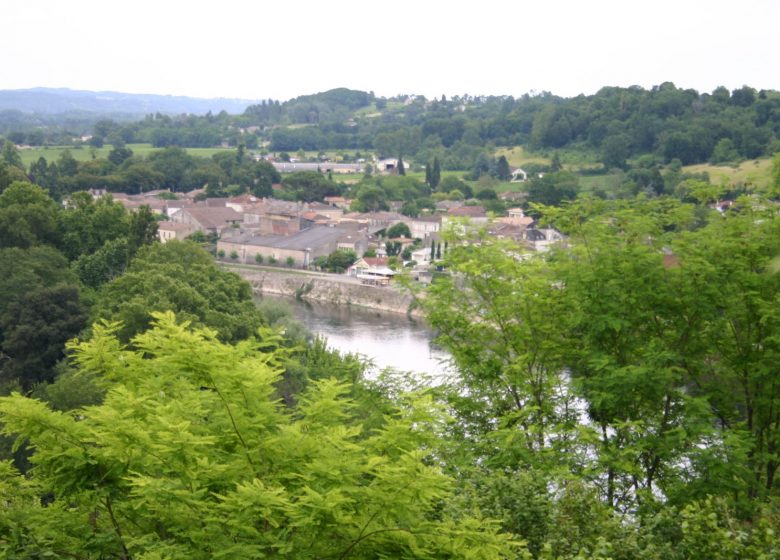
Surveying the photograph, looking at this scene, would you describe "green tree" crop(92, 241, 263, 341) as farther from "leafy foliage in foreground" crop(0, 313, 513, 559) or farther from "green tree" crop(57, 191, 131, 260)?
"leafy foliage in foreground" crop(0, 313, 513, 559)

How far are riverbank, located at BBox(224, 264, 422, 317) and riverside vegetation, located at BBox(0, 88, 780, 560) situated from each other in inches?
808

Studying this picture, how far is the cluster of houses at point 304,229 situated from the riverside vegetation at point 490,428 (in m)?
24.3

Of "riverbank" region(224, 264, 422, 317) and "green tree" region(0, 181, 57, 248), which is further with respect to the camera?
"riverbank" region(224, 264, 422, 317)

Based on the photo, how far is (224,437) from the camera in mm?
4055

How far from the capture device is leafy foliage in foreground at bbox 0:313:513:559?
11.8 feet

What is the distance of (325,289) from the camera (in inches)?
1240

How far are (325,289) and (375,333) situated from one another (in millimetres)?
6947

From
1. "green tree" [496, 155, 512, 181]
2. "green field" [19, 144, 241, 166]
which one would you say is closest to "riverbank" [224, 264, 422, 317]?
"green tree" [496, 155, 512, 181]

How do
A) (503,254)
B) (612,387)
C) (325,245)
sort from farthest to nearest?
(325,245) < (503,254) < (612,387)

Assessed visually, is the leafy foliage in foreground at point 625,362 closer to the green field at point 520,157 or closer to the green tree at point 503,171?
the green tree at point 503,171

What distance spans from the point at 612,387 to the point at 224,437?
2.86m

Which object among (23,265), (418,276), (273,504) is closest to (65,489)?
(273,504)

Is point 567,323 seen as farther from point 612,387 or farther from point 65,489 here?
point 65,489

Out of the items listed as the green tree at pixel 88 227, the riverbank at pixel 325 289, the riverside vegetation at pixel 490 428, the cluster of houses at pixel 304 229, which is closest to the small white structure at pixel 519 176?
the cluster of houses at pixel 304 229
